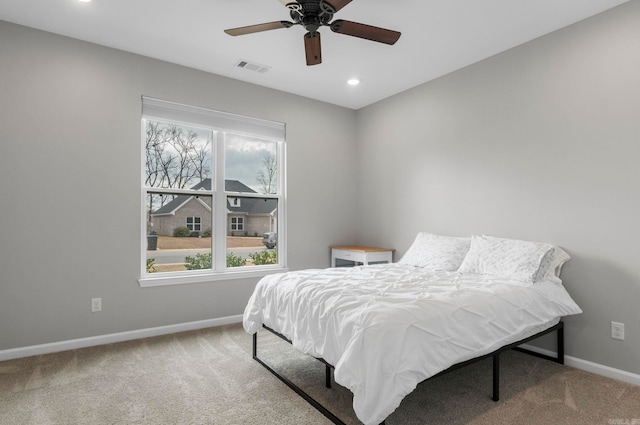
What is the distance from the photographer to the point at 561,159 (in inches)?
119

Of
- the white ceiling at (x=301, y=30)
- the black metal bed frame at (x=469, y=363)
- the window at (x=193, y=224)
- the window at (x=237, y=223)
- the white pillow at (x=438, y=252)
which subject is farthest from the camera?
the window at (x=237, y=223)

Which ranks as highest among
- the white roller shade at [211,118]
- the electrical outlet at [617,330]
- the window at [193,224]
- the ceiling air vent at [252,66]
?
the ceiling air vent at [252,66]

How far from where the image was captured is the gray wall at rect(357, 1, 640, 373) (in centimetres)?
269

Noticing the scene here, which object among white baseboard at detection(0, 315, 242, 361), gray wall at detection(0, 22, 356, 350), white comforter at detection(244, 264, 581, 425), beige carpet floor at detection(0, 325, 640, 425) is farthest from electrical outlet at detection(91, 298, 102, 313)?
white comforter at detection(244, 264, 581, 425)

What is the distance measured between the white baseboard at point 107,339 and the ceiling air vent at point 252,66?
278cm

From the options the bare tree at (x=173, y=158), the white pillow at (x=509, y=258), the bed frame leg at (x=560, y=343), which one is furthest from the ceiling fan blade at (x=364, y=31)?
the bed frame leg at (x=560, y=343)

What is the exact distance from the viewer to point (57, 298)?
10.3 ft

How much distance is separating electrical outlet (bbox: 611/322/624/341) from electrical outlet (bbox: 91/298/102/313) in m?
4.36

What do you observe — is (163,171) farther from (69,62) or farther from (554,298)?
(554,298)

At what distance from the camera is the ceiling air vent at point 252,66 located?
12.2 feet

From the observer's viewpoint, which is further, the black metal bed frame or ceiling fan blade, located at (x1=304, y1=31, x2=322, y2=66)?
ceiling fan blade, located at (x1=304, y1=31, x2=322, y2=66)

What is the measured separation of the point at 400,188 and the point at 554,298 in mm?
2237

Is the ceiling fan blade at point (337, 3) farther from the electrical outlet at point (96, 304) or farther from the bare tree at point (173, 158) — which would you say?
the electrical outlet at point (96, 304)

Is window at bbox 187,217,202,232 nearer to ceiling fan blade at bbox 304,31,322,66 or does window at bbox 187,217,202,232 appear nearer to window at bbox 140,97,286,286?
window at bbox 140,97,286,286
